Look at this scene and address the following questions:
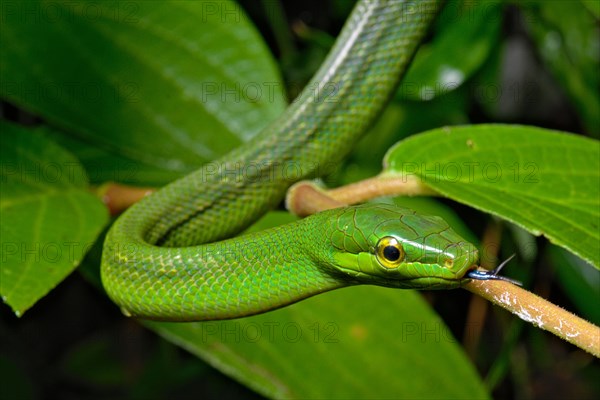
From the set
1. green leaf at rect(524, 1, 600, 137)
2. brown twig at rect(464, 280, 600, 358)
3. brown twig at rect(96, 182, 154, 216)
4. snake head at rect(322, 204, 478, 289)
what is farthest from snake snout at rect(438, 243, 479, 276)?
green leaf at rect(524, 1, 600, 137)

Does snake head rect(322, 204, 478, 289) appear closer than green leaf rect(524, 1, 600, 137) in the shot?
Yes

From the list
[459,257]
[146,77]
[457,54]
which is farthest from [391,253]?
[457,54]

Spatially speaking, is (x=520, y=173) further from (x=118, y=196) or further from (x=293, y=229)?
(x=118, y=196)

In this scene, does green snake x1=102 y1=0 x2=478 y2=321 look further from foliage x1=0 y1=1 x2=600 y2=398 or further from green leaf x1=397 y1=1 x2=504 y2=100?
green leaf x1=397 y1=1 x2=504 y2=100

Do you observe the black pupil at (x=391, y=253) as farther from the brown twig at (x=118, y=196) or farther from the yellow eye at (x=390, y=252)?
the brown twig at (x=118, y=196)

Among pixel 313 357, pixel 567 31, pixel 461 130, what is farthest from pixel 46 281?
pixel 567 31
